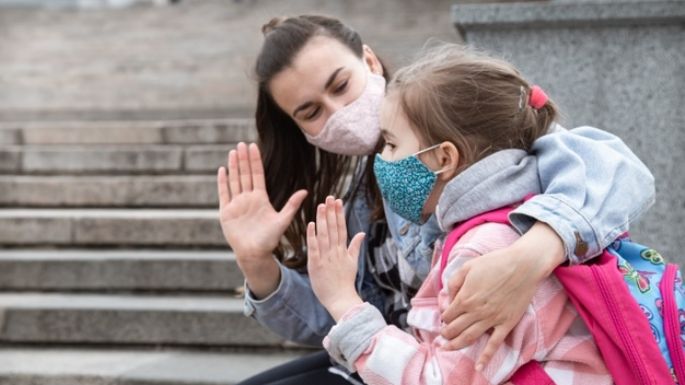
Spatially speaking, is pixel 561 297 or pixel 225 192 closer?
pixel 561 297

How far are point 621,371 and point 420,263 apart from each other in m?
0.62

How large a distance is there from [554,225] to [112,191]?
3.59 m

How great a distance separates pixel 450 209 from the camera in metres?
1.63

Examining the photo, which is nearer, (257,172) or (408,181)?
(408,181)

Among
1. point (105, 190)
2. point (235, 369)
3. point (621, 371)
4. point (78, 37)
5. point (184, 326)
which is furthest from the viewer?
point (78, 37)

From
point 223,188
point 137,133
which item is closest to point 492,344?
point 223,188

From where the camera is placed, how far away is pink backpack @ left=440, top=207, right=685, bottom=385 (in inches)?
56.9

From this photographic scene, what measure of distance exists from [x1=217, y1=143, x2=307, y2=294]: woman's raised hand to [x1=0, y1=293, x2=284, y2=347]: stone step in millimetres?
1485

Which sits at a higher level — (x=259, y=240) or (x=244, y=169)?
(x=244, y=169)

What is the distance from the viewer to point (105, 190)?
4.71 metres

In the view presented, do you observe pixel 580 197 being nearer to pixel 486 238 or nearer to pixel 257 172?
pixel 486 238

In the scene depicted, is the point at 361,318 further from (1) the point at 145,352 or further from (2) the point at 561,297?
(1) the point at 145,352

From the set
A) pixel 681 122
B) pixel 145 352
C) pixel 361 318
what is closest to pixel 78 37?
pixel 145 352

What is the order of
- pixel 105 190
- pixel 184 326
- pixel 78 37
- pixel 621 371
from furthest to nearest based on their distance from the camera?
pixel 78 37 → pixel 105 190 → pixel 184 326 → pixel 621 371
